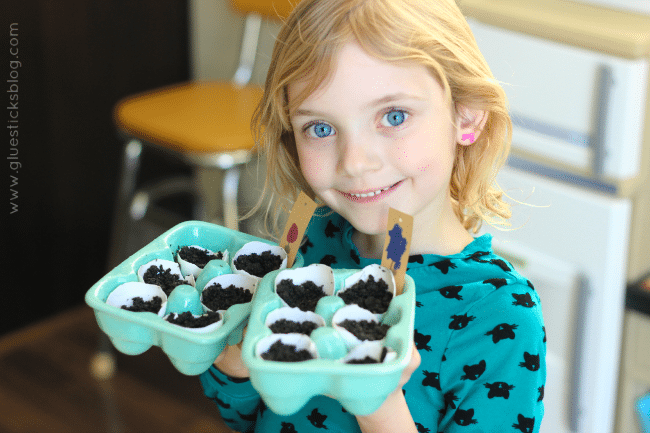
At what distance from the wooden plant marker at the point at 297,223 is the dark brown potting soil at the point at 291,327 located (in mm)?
99

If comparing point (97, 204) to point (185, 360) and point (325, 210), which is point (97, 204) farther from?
point (185, 360)

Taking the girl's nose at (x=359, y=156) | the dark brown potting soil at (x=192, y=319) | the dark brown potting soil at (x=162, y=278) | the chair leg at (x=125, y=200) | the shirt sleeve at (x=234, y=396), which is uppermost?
the girl's nose at (x=359, y=156)

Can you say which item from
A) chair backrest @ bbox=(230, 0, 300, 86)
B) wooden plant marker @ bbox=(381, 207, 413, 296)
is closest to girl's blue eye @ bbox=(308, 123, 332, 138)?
wooden plant marker @ bbox=(381, 207, 413, 296)

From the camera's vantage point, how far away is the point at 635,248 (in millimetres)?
1323

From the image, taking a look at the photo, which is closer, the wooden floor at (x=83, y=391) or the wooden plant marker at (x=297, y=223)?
the wooden plant marker at (x=297, y=223)

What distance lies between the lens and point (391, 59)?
0.64m

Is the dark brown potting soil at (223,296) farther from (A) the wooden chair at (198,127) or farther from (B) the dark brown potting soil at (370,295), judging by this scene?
(A) the wooden chair at (198,127)

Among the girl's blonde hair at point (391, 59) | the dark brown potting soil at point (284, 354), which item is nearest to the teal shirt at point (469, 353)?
the girl's blonde hair at point (391, 59)

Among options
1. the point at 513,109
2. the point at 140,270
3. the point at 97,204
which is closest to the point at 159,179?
the point at 97,204

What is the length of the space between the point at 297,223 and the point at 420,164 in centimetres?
13

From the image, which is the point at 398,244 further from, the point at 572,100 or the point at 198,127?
the point at 198,127

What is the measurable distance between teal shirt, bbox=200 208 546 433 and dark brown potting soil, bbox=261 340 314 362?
0.21 meters

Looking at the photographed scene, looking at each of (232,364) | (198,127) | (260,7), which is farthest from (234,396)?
(260,7)

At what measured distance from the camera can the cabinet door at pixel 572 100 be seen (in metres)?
1.20
